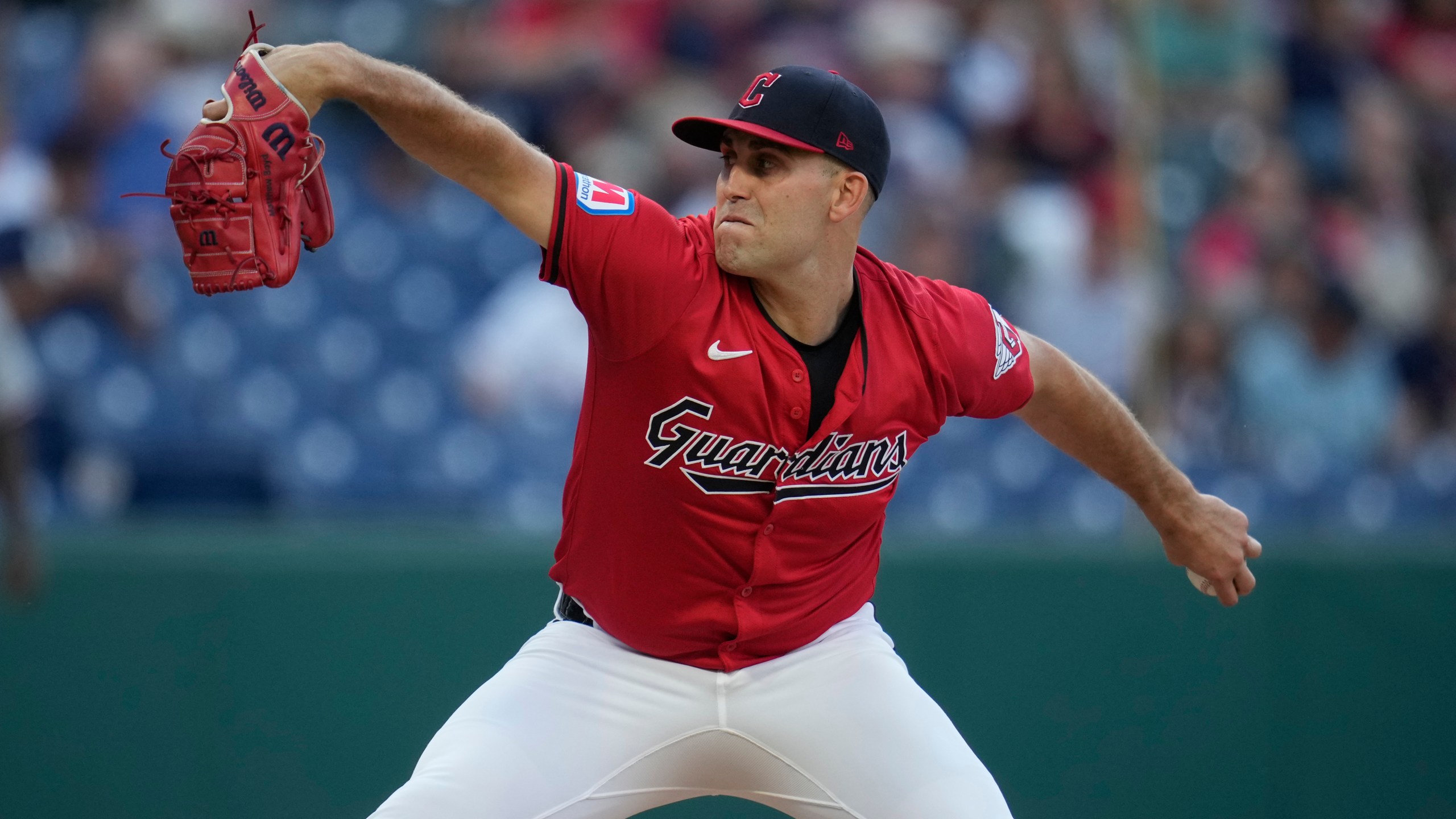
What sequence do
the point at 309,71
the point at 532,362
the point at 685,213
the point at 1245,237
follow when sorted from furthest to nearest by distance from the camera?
the point at 1245,237, the point at 685,213, the point at 532,362, the point at 309,71

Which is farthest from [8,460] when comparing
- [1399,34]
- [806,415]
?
[1399,34]

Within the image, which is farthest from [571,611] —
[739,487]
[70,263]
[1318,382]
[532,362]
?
[1318,382]

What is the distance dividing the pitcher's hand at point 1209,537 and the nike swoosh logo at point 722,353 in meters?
1.21

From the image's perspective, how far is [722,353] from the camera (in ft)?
10.3

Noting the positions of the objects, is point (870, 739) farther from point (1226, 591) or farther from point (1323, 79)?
point (1323, 79)

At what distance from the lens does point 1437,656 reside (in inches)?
214

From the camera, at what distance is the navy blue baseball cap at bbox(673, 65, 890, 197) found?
3145mm

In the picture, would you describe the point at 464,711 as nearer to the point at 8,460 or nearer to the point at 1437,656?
the point at 8,460

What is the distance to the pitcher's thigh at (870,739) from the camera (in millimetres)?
3143

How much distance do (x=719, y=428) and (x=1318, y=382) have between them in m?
4.50

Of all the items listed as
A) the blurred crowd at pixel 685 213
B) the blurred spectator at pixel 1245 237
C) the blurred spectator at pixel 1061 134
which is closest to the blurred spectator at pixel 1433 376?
the blurred crowd at pixel 685 213

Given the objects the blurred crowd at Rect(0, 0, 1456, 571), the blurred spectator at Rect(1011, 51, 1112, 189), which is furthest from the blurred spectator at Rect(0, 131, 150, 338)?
the blurred spectator at Rect(1011, 51, 1112, 189)

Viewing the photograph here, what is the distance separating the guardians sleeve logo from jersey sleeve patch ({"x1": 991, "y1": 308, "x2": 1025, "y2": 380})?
281 millimetres

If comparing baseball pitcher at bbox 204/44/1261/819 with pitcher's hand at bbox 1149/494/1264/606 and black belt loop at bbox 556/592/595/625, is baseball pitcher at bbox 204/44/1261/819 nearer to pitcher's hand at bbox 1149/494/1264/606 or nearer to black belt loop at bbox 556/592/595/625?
black belt loop at bbox 556/592/595/625
